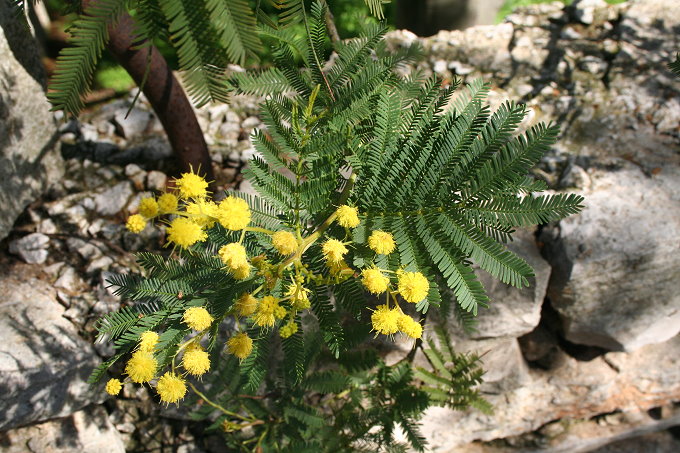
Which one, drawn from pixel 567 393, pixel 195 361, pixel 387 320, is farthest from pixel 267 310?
pixel 567 393

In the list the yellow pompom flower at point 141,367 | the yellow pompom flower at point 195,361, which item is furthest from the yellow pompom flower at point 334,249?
the yellow pompom flower at point 141,367

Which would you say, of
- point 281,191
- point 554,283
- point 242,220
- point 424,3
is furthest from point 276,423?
point 424,3

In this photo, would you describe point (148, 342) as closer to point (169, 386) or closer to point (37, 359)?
point (169, 386)

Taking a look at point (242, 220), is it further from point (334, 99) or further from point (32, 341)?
point (32, 341)

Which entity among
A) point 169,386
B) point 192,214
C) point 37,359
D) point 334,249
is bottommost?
point 37,359

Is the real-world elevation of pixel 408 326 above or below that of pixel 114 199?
above

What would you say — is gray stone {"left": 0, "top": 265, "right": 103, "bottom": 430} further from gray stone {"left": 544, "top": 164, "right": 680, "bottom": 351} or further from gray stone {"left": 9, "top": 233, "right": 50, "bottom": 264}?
gray stone {"left": 544, "top": 164, "right": 680, "bottom": 351}
